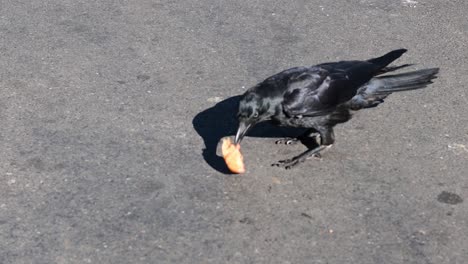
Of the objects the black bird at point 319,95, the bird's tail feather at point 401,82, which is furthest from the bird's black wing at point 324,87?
the bird's tail feather at point 401,82

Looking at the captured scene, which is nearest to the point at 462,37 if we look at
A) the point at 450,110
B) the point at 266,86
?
the point at 450,110

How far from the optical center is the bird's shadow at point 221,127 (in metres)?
5.80

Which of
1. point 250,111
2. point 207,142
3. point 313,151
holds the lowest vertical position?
point 207,142

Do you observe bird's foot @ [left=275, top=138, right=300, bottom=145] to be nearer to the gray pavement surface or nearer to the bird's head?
the gray pavement surface

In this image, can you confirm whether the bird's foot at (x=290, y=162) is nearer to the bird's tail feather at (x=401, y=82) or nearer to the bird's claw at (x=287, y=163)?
the bird's claw at (x=287, y=163)

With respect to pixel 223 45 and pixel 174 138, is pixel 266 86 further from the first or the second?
pixel 223 45

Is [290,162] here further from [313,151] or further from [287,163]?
[313,151]

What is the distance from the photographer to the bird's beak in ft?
17.7

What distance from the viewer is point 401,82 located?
19.3ft

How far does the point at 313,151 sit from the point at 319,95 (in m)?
0.35

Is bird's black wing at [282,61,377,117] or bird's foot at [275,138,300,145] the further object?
bird's foot at [275,138,300,145]

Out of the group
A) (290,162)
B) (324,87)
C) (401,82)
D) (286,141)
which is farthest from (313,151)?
(401,82)

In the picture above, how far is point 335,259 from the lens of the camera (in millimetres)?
4699

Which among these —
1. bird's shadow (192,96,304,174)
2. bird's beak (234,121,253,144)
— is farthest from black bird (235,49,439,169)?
bird's shadow (192,96,304,174)
